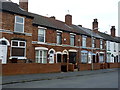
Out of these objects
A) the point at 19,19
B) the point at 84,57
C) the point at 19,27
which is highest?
the point at 19,19

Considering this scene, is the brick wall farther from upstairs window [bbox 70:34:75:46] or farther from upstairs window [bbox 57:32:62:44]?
upstairs window [bbox 70:34:75:46]

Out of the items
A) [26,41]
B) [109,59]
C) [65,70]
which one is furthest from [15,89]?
[109,59]

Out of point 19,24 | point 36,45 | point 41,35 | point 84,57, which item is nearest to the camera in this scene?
point 19,24

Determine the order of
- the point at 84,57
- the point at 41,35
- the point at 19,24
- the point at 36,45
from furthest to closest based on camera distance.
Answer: the point at 84,57 < the point at 41,35 < the point at 36,45 < the point at 19,24

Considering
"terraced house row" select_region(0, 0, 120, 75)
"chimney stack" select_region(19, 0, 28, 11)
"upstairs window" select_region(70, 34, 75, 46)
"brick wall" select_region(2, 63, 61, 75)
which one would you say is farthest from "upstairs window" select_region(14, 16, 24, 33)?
"upstairs window" select_region(70, 34, 75, 46)

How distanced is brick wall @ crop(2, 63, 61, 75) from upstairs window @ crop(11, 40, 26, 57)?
2.54 m

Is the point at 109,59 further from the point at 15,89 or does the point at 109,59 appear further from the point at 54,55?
the point at 15,89

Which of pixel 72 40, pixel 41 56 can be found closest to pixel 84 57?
pixel 72 40

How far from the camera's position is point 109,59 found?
39.5 metres

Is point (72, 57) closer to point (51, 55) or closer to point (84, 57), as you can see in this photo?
point (84, 57)

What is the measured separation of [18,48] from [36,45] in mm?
3162

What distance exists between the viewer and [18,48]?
19891mm

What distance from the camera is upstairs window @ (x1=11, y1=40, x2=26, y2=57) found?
1947 centimetres

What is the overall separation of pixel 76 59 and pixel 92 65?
3108 millimetres
